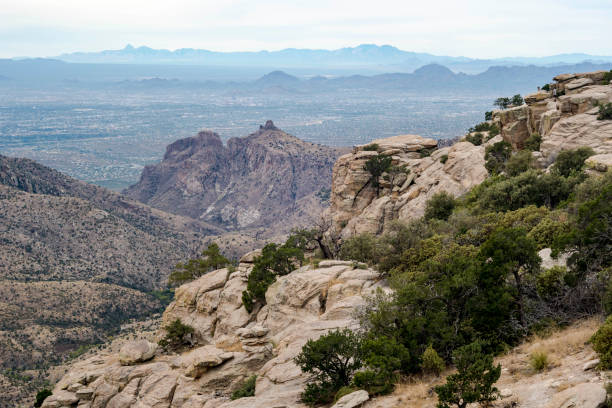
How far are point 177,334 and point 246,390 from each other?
13.4 m

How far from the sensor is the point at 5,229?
102 metres

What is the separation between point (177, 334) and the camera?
33500 mm

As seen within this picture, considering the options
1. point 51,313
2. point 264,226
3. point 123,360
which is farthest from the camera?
point 264,226

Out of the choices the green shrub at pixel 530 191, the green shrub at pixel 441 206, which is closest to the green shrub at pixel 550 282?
the green shrub at pixel 530 191

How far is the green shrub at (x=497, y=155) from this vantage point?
137 feet

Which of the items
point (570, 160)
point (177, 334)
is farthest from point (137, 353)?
point (570, 160)

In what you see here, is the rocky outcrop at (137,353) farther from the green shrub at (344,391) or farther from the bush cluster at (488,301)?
the green shrub at (344,391)

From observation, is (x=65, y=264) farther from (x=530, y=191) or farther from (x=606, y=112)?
(x=606, y=112)

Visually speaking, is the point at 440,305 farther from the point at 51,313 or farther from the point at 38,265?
the point at 38,265

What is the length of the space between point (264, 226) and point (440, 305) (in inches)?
7090

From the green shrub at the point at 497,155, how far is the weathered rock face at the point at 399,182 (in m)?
1.15

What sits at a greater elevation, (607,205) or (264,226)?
(607,205)

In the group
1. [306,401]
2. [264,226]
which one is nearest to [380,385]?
[306,401]

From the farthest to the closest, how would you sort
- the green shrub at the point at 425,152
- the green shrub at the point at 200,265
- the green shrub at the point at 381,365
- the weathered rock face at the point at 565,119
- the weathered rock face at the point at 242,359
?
the green shrub at the point at 425,152, the green shrub at the point at 200,265, the weathered rock face at the point at 565,119, the weathered rock face at the point at 242,359, the green shrub at the point at 381,365
